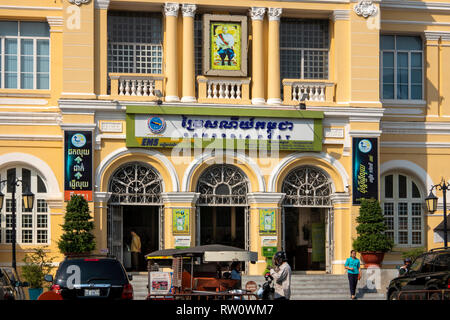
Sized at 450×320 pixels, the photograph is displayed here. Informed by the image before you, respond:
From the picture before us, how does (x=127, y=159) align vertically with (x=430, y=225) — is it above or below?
above

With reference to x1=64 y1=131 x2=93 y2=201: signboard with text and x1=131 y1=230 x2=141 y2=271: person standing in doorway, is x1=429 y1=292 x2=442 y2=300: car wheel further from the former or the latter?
x1=131 y1=230 x2=141 y2=271: person standing in doorway

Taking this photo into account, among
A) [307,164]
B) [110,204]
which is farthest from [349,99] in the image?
[110,204]

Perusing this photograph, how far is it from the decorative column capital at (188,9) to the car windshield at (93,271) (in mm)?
13478

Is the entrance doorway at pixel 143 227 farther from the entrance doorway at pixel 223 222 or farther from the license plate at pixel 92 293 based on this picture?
the license plate at pixel 92 293

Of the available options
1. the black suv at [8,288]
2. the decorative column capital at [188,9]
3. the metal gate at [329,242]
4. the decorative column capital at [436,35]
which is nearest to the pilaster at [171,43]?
the decorative column capital at [188,9]

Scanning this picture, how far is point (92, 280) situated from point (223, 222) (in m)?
13.8

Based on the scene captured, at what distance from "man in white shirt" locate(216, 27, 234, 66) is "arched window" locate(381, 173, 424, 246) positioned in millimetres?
7669

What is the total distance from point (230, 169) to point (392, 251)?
6961 mm

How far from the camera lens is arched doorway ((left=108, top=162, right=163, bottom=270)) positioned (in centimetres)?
3356

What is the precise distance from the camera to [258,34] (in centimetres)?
3406

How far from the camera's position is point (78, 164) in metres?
32.7

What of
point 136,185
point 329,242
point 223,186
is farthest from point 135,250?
point 329,242
